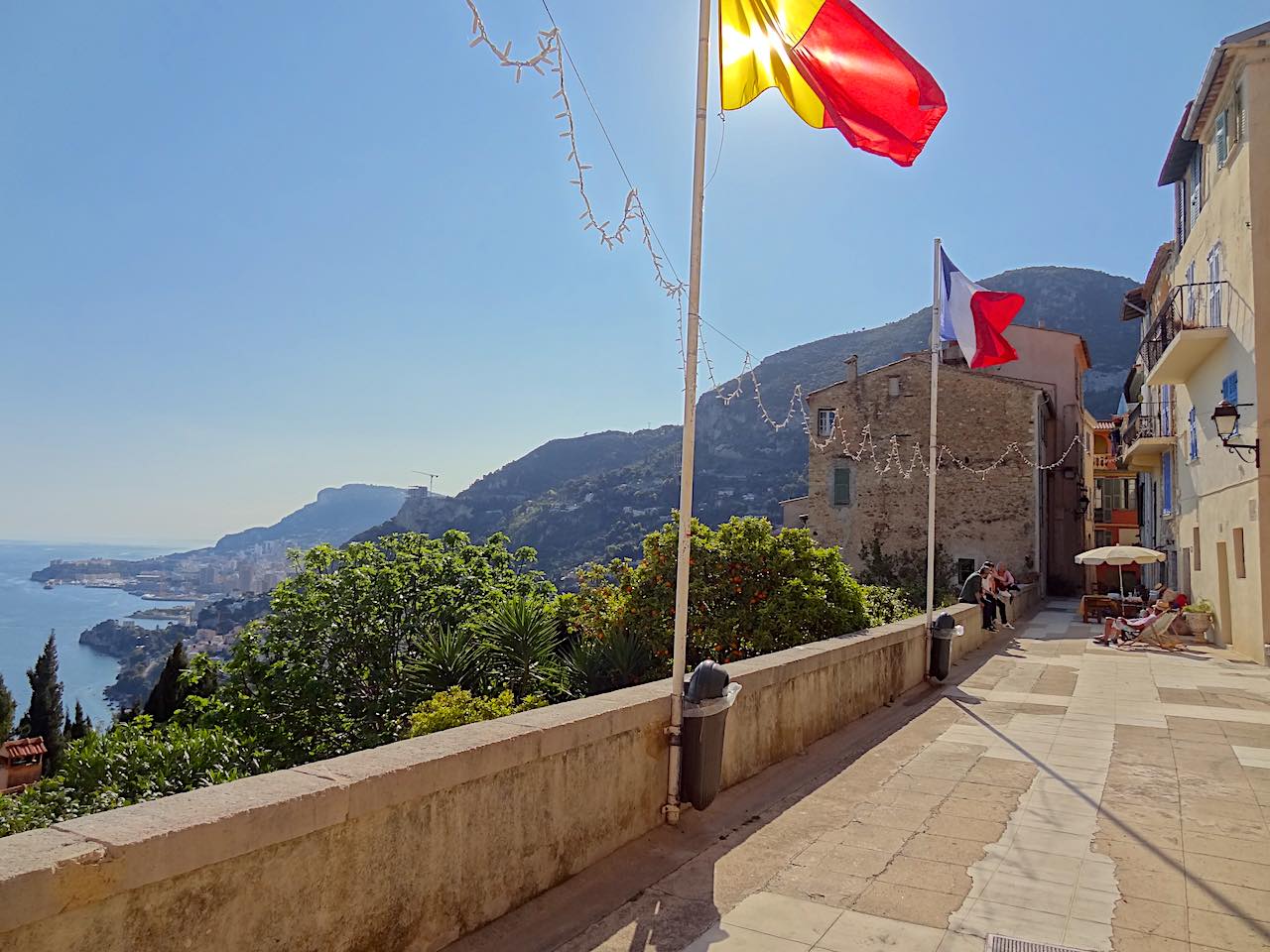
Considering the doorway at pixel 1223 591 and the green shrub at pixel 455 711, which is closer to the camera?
the green shrub at pixel 455 711

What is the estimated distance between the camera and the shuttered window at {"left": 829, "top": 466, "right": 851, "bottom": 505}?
33.1 m

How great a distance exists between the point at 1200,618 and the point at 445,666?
16.3 m

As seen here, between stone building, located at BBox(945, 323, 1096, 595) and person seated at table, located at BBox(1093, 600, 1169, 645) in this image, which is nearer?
person seated at table, located at BBox(1093, 600, 1169, 645)

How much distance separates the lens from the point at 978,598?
1659 centimetres

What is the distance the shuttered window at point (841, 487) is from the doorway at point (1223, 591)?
53.6 feet

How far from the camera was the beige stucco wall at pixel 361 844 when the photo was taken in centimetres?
223

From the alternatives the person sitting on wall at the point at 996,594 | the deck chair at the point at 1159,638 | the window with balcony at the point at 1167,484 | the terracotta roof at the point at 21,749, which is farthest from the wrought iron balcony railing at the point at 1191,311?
the terracotta roof at the point at 21,749

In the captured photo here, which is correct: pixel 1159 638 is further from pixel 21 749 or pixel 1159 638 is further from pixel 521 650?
pixel 21 749

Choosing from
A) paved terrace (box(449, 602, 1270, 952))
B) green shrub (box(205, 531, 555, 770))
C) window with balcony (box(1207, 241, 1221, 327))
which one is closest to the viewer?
paved terrace (box(449, 602, 1270, 952))

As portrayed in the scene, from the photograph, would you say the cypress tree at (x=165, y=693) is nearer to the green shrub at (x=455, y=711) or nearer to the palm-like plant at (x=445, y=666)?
the palm-like plant at (x=445, y=666)

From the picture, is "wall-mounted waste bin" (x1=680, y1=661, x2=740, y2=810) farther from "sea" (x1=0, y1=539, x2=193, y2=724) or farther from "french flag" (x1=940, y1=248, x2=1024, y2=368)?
"sea" (x1=0, y1=539, x2=193, y2=724)

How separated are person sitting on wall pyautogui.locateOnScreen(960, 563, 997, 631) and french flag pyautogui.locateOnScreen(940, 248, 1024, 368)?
6461 millimetres

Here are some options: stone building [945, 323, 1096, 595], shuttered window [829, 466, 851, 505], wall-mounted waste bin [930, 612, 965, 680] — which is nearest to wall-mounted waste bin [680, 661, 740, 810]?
wall-mounted waste bin [930, 612, 965, 680]

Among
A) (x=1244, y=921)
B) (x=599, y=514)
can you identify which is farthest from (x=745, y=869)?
(x=599, y=514)
